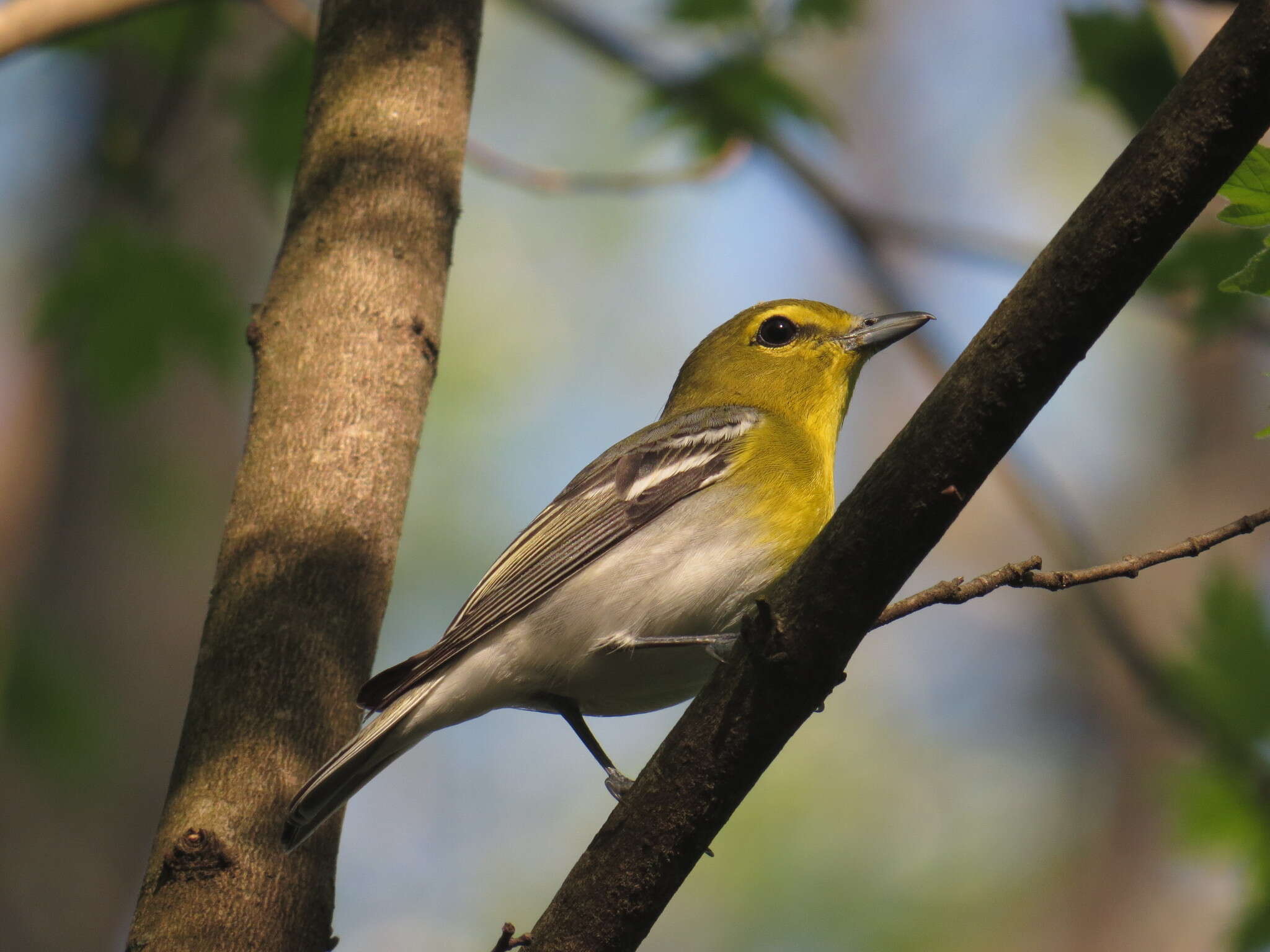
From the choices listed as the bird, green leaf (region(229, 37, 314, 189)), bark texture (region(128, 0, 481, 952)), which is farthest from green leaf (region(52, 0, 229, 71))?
the bird

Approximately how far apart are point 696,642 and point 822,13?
13.0 ft

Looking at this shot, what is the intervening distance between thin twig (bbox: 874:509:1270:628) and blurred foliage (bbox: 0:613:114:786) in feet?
21.9

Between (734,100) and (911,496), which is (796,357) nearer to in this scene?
(734,100)

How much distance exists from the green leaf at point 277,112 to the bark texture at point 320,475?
2077 mm

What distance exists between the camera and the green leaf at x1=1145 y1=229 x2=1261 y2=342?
207 inches

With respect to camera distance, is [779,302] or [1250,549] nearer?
[779,302]

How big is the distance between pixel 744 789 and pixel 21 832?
22.8 feet

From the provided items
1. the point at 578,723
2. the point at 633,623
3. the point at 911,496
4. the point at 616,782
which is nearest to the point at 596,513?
the point at 633,623

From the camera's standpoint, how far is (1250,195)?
2531mm

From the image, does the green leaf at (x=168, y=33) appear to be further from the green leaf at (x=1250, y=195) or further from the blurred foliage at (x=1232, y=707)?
the blurred foliage at (x=1232, y=707)

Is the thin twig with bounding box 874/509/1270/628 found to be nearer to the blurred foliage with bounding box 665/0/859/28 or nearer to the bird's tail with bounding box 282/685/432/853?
the bird's tail with bounding box 282/685/432/853

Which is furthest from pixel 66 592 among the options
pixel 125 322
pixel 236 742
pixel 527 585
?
pixel 236 742

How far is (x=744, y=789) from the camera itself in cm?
270

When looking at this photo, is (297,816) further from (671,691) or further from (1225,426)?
(1225,426)
